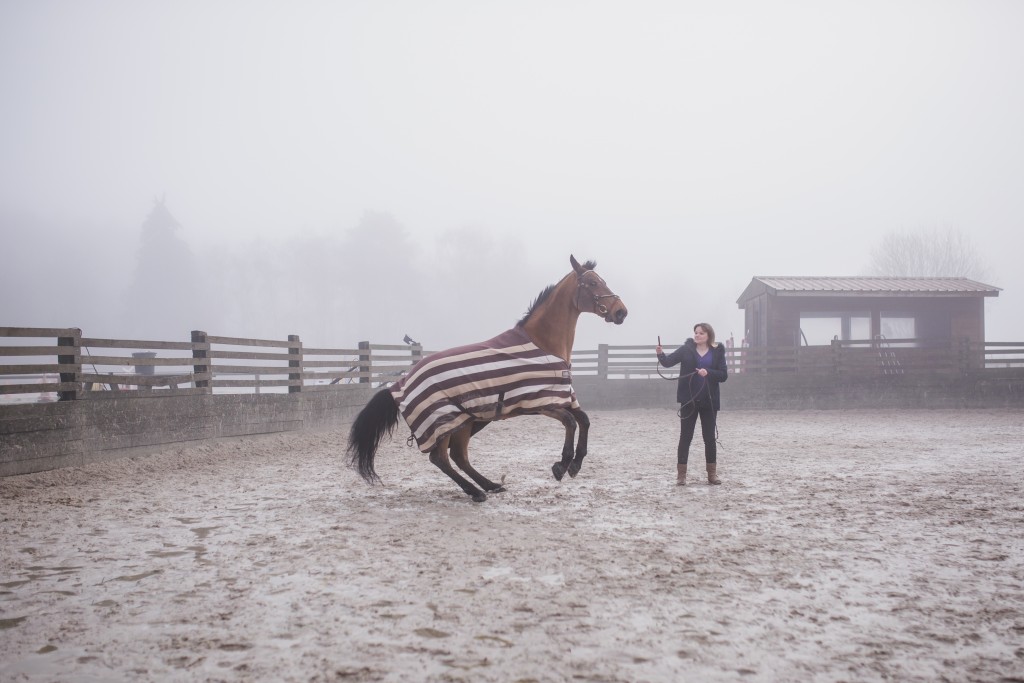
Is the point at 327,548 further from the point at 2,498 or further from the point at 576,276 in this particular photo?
the point at 2,498

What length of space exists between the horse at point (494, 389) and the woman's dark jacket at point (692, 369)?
43.6 inches

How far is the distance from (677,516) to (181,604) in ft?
10.8

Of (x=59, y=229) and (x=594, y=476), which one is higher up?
(x=59, y=229)

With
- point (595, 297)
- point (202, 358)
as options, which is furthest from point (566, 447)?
point (202, 358)

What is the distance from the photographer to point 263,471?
761 centimetres

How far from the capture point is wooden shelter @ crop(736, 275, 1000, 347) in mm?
20938

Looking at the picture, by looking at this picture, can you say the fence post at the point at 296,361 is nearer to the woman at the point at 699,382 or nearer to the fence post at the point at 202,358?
the fence post at the point at 202,358

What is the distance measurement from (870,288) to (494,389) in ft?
62.9

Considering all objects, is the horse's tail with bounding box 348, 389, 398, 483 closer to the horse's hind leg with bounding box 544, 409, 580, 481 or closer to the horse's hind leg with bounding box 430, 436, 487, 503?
the horse's hind leg with bounding box 430, 436, 487, 503

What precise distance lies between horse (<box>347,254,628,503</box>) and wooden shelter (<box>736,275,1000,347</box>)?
1675 cm

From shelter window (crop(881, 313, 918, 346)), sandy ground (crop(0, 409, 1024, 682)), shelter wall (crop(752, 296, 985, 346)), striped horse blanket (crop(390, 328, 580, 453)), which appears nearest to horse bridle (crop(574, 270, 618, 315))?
striped horse blanket (crop(390, 328, 580, 453))

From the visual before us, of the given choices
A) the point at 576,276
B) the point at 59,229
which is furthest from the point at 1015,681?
the point at 59,229

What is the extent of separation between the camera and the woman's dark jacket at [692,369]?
21.7ft

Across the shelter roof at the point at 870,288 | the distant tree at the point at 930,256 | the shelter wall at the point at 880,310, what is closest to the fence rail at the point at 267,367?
the shelter wall at the point at 880,310
